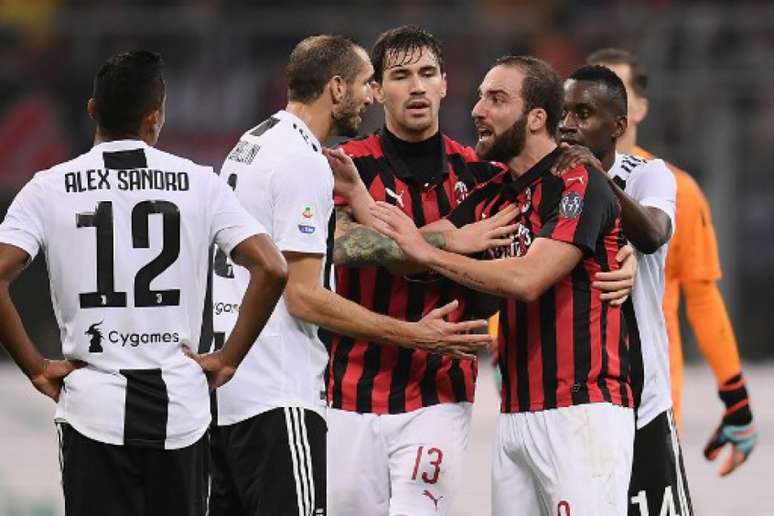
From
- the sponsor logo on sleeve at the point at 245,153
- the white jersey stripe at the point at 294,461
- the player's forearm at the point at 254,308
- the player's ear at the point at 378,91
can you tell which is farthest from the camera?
the player's ear at the point at 378,91

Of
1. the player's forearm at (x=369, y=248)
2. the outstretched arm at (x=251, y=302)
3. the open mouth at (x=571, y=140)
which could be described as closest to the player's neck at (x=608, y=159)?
the open mouth at (x=571, y=140)

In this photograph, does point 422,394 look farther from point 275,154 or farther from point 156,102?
point 156,102

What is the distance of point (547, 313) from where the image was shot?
533cm

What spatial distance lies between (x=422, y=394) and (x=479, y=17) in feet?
35.3

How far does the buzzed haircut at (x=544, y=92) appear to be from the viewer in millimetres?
5461

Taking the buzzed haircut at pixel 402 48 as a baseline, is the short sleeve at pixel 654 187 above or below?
below

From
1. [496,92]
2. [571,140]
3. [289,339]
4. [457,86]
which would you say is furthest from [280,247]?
[457,86]

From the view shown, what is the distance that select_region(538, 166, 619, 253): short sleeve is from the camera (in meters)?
5.14

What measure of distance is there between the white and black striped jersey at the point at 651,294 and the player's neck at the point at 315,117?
1.15 metres

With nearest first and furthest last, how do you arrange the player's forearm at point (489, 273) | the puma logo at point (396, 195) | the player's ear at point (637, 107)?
the player's forearm at point (489, 273), the puma logo at point (396, 195), the player's ear at point (637, 107)

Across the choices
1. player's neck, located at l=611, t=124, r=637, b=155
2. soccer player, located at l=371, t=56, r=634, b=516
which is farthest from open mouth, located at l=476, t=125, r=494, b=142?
player's neck, located at l=611, t=124, r=637, b=155

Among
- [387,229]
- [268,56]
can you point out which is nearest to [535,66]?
[387,229]

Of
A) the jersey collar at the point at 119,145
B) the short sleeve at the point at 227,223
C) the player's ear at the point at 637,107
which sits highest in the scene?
the player's ear at the point at 637,107

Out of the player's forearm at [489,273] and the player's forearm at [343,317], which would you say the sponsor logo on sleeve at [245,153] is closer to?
the player's forearm at [343,317]
